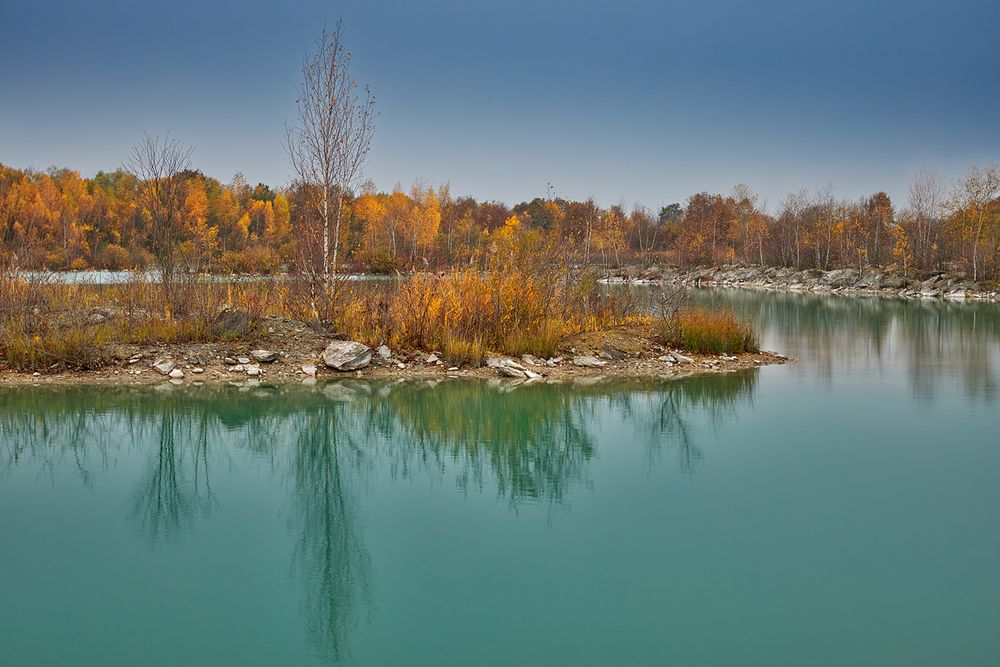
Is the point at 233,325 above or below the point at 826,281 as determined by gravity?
below

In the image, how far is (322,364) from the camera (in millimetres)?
10305

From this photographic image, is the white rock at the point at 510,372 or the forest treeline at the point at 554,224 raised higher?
the forest treeline at the point at 554,224

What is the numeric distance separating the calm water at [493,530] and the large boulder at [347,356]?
1238mm

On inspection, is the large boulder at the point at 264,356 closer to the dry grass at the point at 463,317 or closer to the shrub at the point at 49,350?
the dry grass at the point at 463,317

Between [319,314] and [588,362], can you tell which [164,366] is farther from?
[588,362]

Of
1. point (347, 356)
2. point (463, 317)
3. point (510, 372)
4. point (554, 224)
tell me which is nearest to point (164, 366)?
point (347, 356)

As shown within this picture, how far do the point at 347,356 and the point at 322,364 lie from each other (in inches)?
16.3

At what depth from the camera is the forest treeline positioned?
115 feet

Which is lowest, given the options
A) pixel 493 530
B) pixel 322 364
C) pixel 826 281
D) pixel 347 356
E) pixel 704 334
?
pixel 493 530

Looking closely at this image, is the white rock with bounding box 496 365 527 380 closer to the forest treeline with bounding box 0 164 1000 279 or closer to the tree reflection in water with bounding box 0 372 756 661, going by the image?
the tree reflection in water with bounding box 0 372 756 661

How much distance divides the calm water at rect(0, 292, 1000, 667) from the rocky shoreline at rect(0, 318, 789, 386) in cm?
70

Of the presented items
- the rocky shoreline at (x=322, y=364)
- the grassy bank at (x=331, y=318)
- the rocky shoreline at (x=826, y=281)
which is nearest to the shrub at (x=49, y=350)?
the grassy bank at (x=331, y=318)

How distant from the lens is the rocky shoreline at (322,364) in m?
9.59

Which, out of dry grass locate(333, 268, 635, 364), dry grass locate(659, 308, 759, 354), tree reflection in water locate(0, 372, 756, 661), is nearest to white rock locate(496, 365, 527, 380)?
tree reflection in water locate(0, 372, 756, 661)
